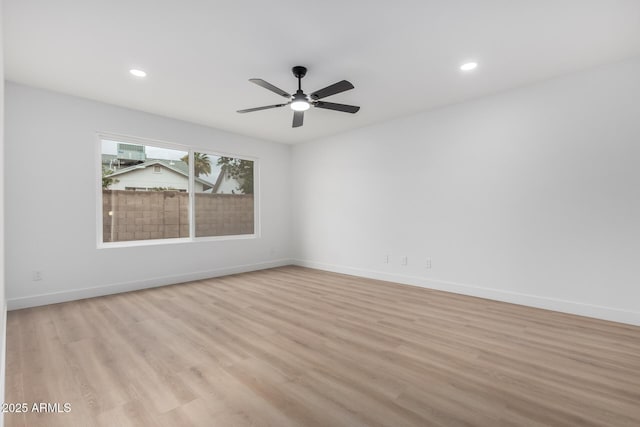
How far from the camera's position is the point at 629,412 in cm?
163

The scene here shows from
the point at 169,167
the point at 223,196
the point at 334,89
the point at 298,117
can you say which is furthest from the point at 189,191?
the point at 334,89

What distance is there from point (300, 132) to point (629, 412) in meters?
5.04

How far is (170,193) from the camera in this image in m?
4.82

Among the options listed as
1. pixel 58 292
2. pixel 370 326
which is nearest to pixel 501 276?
pixel 370 326

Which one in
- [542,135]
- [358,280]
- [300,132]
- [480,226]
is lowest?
[358,280]

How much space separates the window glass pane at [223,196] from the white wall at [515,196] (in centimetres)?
199

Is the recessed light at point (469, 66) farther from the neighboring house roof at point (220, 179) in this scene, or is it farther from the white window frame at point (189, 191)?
the neighboring house roof at point (220, 179)

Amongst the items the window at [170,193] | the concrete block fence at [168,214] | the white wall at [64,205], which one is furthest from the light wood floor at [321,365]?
the window at [170,193]

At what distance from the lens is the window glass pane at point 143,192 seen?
4.21 meters

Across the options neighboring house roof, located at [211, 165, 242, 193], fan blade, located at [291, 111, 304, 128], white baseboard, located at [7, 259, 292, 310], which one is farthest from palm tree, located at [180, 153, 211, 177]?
fan blade, located at [291, 111, 304, 128]

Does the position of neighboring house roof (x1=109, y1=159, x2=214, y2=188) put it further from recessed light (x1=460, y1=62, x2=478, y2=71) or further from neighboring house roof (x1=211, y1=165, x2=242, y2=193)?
recessed light (x1=460, y1=62, x2=478, y2=71)

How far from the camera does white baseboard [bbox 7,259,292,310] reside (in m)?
3.48

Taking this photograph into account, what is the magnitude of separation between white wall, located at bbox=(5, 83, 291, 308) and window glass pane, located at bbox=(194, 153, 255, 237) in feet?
1.73

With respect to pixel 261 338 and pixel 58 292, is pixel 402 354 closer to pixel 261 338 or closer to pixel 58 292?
pixel 261 338
